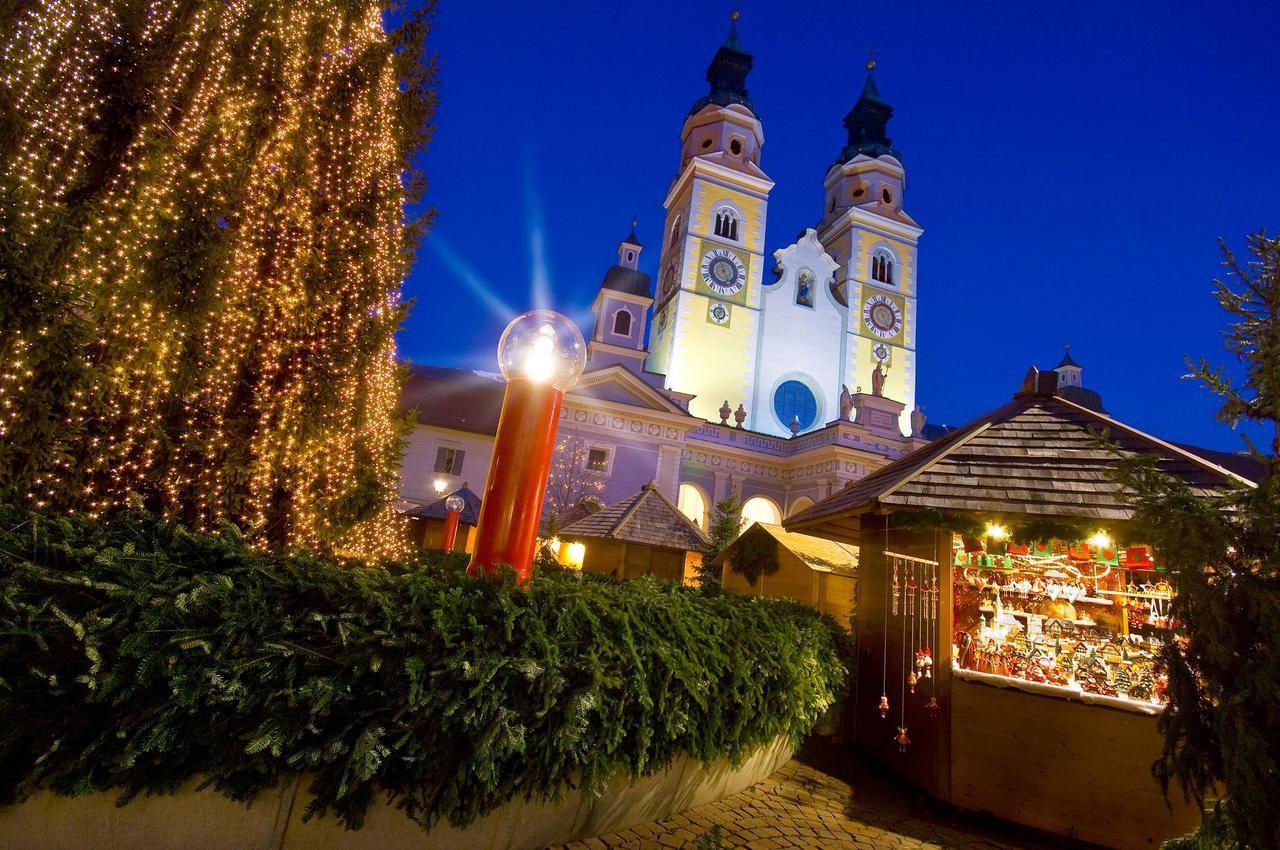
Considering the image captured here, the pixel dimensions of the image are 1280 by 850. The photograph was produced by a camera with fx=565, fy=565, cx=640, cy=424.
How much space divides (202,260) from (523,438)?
335 centimetres

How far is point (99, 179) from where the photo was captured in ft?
14.4

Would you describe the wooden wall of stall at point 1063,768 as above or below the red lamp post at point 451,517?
below

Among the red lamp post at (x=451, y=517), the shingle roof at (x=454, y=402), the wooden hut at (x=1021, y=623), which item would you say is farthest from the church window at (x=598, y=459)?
the wooden hut at (x=1021, y=623)

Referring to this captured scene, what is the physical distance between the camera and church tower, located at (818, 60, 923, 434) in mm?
40781

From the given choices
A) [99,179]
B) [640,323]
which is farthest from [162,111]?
[640,323]

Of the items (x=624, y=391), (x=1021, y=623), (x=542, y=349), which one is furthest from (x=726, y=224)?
(x=542, y=349)

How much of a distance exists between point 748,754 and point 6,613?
4.49m

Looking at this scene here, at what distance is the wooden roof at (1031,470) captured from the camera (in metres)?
5.36

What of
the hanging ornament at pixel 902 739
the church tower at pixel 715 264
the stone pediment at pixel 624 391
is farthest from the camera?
the church tower at pixel 715 264

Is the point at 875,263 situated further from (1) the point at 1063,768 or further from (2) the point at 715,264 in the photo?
(1) the point at 1063,768

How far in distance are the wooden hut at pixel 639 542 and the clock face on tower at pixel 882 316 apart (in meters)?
34.0

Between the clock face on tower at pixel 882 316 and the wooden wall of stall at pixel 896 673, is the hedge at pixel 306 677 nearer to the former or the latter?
the wooden wall of stall at pixel 896 673

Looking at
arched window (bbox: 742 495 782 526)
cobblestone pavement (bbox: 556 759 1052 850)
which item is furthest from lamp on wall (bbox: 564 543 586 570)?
arched window (bbox: 742 495 782 526)

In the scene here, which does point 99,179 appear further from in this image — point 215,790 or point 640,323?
point 640,323
